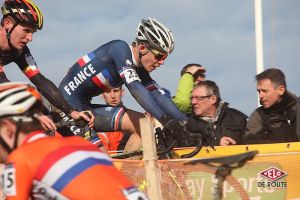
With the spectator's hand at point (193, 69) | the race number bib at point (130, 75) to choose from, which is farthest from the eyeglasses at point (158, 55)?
the spectator's hand at point (193, 69)

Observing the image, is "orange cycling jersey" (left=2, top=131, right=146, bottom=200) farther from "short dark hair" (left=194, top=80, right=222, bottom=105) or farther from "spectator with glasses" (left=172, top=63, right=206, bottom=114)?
"spectator with glasses" (left=172, top=63, right=206, bottom=114)

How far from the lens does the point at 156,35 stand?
853 centimetres

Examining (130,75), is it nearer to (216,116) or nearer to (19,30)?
(216,116)

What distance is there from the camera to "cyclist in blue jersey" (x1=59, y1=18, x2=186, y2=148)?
27.8ft

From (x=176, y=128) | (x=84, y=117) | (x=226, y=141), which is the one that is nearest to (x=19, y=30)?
(x=84, y=117)

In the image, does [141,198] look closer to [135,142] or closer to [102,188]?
[102,188]

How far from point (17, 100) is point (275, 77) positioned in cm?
492

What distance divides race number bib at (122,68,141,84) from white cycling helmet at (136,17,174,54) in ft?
1.72

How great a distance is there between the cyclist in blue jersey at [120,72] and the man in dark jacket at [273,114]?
908 mm

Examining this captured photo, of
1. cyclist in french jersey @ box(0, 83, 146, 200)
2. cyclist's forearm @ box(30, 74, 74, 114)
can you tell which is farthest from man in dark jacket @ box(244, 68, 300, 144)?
cyclist in french jersey @ box(0, 83, 146, 200)

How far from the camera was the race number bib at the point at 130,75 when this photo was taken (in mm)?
8070

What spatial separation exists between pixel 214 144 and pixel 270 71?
1.12 meters

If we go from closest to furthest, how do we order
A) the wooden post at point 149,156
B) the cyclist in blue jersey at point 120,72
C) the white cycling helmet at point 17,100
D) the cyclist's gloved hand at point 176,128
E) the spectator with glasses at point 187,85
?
1. the white cycling helmet at point 17,100
2. the wooden post at point 149,156
3. the cyclist's gloved hand at point 176,128
4. the cyclist in blue jersey at point 120,72
5. the spectator with glasses at point 187,85

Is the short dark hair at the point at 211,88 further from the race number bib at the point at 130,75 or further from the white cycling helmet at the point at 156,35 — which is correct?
the race number bib at the point at 130,75
